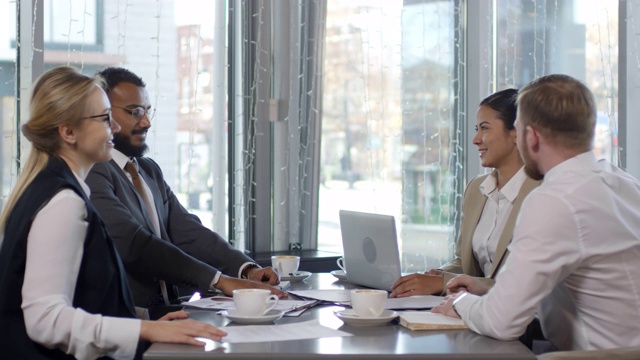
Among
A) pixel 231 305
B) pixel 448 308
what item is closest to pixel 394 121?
pixel 231 305

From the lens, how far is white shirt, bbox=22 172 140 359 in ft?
6.37

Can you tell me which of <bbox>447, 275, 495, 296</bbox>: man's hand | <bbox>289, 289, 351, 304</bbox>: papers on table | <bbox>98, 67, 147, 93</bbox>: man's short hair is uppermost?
<bbox>98, 67, 147, 93</bbox>: man's short hair

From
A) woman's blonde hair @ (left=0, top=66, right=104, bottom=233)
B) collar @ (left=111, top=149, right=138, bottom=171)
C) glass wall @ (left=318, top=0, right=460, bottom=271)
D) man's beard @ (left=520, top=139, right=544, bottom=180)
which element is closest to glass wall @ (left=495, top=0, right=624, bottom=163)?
glass wall @ (left=318, top=0, right=460, bottom=271)

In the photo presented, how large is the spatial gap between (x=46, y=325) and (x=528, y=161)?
125cm

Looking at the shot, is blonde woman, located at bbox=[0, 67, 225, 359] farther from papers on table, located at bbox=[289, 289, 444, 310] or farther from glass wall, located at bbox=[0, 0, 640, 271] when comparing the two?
glass wall, located at bbox=[0, 0, 640, 271]

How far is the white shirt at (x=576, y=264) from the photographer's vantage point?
1.99 meters

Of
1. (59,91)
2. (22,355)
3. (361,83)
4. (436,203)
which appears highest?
(361,83)

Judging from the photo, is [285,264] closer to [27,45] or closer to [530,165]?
[530,165]

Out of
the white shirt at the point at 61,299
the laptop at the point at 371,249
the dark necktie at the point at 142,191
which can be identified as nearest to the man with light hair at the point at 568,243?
the laptop at the point at 371,249

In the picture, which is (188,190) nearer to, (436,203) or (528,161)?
(436,203)

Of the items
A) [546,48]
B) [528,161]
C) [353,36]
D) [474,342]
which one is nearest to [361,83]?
[353,36]

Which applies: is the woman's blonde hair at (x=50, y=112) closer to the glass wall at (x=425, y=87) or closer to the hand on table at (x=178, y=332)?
the hand on table at (x=178, y=332)

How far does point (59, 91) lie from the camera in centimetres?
217

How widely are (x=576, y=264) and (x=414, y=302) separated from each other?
604 mm
